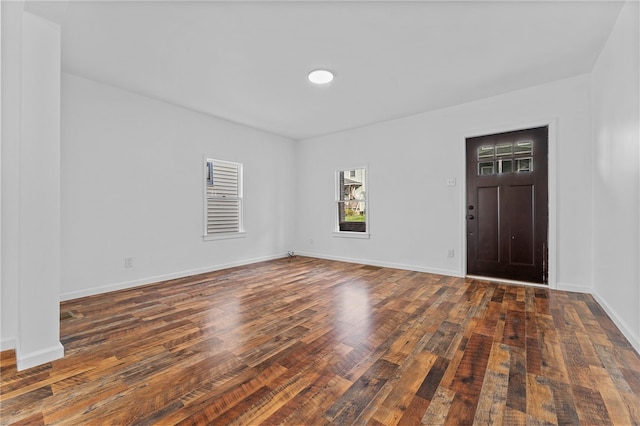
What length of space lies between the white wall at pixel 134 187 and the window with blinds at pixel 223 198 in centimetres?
16

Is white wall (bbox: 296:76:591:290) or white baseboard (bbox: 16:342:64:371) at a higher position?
white wall (bbox: 296:76:591:290)

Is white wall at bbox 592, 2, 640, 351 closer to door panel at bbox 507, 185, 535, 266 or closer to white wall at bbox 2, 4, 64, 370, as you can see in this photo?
door panel at bbox 507, 185, 535, 266

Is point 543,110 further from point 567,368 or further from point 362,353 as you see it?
point 362,353

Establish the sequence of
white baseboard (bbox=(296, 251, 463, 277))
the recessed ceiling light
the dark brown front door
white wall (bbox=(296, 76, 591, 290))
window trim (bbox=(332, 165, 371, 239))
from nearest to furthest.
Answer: the recessed ceiling light < white wall (bbox=(296, 76, 591, 290)) < the dark brown front door < white baseboard (bbox=(296, 251, 463, 277)) < window trim (bbox=(332, 165, 371, 239))

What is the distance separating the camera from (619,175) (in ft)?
8.33

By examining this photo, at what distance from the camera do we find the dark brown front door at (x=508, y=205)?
3.79 metres

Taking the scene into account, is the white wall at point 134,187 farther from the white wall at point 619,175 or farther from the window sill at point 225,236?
the white wall at point 619,175

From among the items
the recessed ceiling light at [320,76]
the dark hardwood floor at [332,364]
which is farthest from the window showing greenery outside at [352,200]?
the dark hardwood floor at [332,364]

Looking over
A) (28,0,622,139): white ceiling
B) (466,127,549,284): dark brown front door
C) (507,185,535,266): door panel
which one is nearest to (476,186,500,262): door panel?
(466,127,549,284): dark brown front door

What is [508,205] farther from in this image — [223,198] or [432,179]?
[223,198]

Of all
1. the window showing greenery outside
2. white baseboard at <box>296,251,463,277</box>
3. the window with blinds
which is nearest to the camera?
white baseboard at <box>296,251,463,277</box>

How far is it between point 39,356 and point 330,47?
11.3ft

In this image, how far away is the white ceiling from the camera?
229 centimetres

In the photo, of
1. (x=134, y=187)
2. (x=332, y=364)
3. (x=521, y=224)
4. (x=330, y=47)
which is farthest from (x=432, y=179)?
(x=134, y=187)
